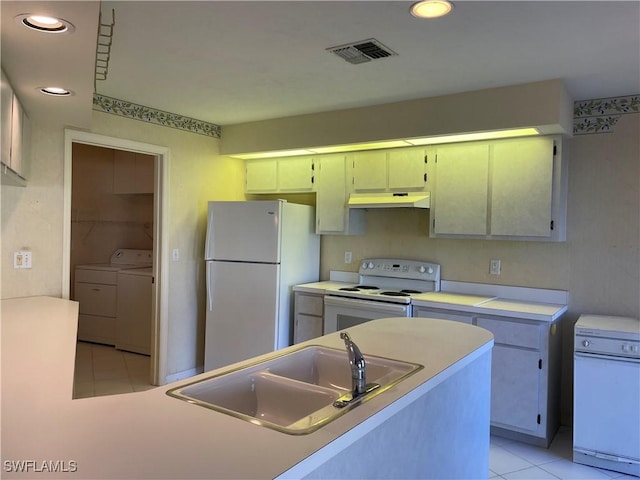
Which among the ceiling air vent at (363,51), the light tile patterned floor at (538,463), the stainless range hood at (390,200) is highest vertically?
the ceiling air vent at (363,51)

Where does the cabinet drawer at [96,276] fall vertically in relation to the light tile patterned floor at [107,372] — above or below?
above

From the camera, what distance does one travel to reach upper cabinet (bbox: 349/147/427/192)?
12.1 feet

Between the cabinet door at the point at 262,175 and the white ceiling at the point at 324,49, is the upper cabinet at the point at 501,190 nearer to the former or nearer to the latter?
the white ceiling at the point at 324,49

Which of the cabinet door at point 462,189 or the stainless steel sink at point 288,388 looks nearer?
the stainless steel sink at point 288,388

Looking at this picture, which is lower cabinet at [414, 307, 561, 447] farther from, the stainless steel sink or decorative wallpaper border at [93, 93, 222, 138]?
decorative wallpaper border at [93, 93, 222, 138]

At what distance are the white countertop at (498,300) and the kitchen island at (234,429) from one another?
41.9 inches

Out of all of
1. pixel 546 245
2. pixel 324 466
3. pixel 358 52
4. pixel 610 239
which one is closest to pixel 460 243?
pixel 546 245

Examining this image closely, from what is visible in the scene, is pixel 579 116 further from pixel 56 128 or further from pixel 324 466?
pixel 56 128

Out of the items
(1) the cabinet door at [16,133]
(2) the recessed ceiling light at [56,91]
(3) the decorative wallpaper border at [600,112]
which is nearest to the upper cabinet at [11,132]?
(1) the cabinet door at [16,133]

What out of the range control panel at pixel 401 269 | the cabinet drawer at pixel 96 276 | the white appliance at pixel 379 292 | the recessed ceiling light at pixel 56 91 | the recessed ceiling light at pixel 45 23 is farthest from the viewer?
the cabinet drawer at pixel 96 276

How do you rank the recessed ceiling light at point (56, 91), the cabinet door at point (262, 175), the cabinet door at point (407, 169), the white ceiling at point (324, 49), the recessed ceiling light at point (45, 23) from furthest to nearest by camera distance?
the cabinet door at point (262, 175), the cabinet door at point (407, 169), the recessed ceiling light at point (56, 91), the white ceiling at point (324, 49), the recessed ceiling light at point (45, 23)

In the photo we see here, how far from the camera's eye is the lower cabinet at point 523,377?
298cm

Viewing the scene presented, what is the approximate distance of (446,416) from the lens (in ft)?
5.61

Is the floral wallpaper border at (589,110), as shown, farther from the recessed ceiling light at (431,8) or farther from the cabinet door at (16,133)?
the recessed ceiling light at (431,8)
